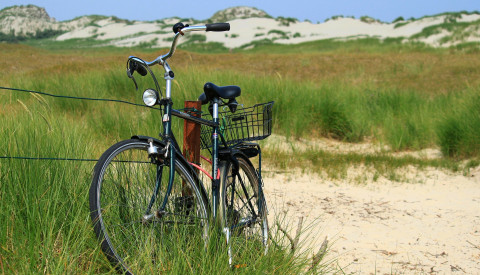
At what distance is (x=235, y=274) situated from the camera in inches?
Answer: 87.7

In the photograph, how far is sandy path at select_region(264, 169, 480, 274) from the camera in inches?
143

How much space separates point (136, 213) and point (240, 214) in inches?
29.5

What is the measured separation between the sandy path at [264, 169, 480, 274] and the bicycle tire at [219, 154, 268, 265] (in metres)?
0.19

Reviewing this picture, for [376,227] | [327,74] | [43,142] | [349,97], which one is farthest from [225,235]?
[327,74]

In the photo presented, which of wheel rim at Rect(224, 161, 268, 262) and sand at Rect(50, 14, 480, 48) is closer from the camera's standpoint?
wheel rim at Rect(224, 161, 268, 262)

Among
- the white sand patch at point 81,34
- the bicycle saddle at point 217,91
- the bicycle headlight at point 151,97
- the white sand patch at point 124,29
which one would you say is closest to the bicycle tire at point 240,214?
the bicycle saddle at point 217,91

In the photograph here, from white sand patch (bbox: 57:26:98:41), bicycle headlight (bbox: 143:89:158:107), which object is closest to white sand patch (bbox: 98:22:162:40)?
white sand patch (bbox: 57:26:98:41)

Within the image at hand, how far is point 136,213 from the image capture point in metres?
2.46

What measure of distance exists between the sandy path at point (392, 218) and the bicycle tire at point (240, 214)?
7.6 inches

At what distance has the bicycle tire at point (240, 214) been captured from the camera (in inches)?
102

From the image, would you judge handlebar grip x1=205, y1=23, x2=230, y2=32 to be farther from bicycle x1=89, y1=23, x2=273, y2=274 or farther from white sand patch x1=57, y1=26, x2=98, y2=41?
white sand patch x1=57, y1=26, x2=98, y2=41

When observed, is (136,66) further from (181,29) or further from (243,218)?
(243,218)

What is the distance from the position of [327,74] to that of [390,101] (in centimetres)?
516

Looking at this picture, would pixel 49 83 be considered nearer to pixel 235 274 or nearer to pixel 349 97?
pixel 349 97
